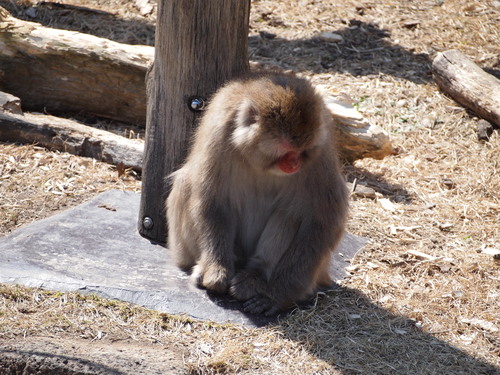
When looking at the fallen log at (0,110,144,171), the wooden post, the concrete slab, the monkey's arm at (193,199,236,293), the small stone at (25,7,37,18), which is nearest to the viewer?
the concrete slab

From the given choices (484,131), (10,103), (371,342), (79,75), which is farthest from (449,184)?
(10,103)

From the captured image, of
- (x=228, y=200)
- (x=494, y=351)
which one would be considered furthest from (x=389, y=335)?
(x=228, y=200)

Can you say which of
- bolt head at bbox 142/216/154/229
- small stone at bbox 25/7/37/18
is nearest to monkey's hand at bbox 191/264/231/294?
bolt head at bbox 142/216/154/229

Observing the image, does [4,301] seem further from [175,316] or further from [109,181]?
[109,181]

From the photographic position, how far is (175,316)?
4152 millimetres

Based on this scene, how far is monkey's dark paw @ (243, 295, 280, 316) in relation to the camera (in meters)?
4.30

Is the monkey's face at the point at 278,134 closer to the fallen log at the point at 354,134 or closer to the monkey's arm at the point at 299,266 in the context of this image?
the monkey's arm at the point at 299,266

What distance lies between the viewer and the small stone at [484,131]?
7.55 meters

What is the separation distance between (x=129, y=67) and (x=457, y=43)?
4.77m

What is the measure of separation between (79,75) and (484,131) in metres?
4.57

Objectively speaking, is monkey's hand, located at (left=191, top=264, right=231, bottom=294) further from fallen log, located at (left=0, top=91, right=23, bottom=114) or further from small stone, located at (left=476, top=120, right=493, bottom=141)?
small stone, located at (left=476, top=120, right=493, bottom=141)

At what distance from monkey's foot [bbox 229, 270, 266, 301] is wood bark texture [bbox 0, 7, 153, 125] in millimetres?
3281

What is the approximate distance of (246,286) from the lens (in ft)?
14.4

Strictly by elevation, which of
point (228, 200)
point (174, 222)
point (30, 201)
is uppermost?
point (228, 200)
